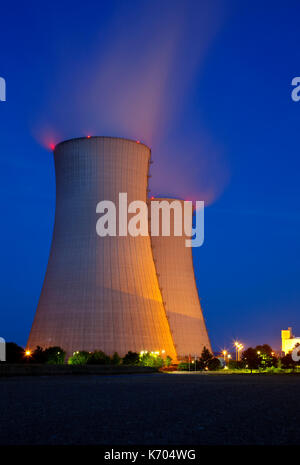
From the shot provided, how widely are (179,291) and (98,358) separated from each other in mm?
11369

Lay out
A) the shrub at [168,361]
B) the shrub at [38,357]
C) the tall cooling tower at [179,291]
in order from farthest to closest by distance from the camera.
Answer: the tall cooling tower at [179,291], the shrub at [168,361], the shrub at [38,357]

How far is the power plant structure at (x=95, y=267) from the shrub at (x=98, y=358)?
1.16m

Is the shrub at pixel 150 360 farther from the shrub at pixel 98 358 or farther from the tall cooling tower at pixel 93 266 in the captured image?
the shrub at pixel 98 358

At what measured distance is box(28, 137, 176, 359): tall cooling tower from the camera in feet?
95.8

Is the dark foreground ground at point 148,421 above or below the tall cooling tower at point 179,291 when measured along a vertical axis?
below

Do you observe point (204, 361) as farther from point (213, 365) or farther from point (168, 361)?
point (168, 361)

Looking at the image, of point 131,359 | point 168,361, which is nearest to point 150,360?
point 131,359

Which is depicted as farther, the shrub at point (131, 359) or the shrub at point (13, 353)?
the shrub at point (131, 359)

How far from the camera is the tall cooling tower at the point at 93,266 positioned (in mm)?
29203

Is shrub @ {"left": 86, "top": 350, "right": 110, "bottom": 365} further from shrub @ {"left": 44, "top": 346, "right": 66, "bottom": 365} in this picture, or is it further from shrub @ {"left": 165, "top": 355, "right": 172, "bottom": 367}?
shrub @ {"left": 165, "top": 355, "right": 172, "bottom": 367}

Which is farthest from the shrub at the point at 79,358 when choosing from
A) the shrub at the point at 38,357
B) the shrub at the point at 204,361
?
the shrub at the point at 204,361

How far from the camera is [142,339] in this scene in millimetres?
31281

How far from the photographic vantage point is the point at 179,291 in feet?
127
